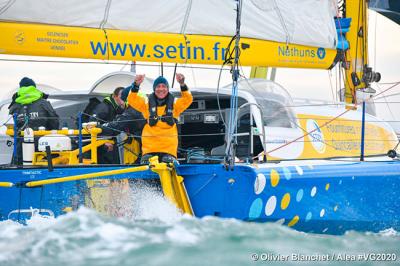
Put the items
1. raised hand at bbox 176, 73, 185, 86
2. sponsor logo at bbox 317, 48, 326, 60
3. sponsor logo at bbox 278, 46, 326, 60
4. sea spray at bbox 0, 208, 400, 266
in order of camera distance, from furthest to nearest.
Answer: sponsor logo at bbox 317, 48, 326, 60 → sponsor logo at bbox 278, 46, 326, 60 → raised hand at bbox 176, 73, 185, 86 → sea spray at bbox 0, 208, 400, 266

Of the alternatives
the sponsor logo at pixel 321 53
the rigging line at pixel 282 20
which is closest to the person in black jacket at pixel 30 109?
the rigging line at pixel 282 20

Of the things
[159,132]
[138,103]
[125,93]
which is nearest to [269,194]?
[159,132]

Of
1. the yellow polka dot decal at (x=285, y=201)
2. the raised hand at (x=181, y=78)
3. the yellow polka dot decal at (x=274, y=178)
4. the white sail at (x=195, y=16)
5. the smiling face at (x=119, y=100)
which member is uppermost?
the white sail at (x=195, y=16)

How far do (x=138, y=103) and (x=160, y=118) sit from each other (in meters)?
0.24

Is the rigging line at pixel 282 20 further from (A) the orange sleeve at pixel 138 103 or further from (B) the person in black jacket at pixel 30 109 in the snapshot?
(B) the person in black jacket at pixel 30 109

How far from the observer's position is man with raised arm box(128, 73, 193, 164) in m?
6.27

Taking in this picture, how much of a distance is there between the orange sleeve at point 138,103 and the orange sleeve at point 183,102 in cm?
24

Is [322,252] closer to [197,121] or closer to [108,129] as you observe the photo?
[108,129]

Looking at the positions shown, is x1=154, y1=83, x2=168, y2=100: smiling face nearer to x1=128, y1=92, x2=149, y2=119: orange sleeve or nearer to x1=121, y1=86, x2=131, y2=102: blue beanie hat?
x1=128, y1=92, x2=149, y2=119: orange sleeve

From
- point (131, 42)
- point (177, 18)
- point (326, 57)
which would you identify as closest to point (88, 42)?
point (131, 42)

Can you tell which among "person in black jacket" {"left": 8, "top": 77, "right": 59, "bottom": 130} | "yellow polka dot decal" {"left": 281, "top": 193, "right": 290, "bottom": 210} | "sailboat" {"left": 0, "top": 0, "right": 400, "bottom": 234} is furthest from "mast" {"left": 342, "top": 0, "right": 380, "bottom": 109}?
"person in black jacket" {"left": 8, "top": 77, "right": 59, "bottom": 130}

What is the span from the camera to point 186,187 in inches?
229

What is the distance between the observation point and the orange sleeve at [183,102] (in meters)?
6.34

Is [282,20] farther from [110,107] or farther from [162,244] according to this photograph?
[162,244]
